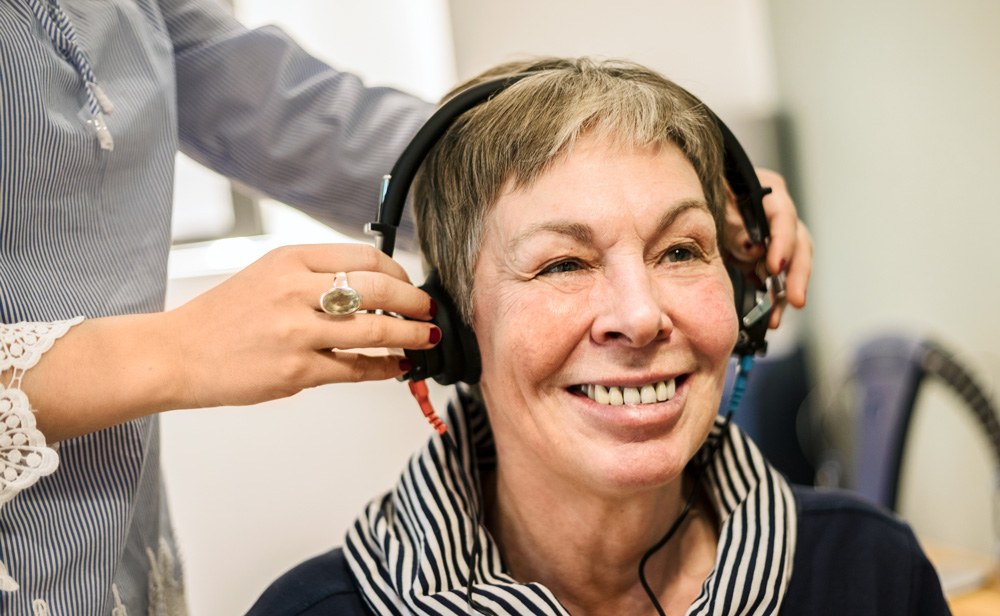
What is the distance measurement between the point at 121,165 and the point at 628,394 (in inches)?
28.4

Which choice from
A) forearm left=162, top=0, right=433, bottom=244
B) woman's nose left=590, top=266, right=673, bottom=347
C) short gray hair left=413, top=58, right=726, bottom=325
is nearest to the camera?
woman's nose left=590, top=266, right=673, bottom=347

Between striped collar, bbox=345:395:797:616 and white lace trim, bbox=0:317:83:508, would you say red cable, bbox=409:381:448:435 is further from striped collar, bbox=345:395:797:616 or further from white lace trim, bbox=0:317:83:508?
white lace trim, bbox=0:317:83:508

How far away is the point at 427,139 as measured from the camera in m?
1.03

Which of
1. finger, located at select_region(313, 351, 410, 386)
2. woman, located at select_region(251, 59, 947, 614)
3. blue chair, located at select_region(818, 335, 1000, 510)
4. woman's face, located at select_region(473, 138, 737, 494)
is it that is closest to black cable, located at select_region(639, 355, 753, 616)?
woman, located at select_region(251, 59, 947, 614)

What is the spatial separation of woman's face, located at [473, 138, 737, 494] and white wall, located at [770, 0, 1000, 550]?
1.81 meters

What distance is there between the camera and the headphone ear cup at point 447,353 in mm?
1004

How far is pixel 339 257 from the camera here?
0.86 metres

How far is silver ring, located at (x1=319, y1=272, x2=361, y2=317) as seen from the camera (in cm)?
81

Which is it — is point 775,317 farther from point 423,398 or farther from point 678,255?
point 423,398

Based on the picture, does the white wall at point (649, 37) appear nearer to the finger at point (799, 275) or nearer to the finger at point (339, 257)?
the finger at point (799, 275)

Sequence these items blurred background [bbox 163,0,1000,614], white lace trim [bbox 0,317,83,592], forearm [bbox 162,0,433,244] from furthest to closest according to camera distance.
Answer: blurred background [bbox 163,0,1000,614] < forearm [bbox 162,0,433,244] < white lace trim [bbox 0,317,83,592]

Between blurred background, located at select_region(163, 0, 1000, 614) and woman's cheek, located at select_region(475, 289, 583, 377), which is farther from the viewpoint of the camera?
blurred background, located at select_region(163, 0, 1000, 614)

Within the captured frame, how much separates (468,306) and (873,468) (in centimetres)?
172

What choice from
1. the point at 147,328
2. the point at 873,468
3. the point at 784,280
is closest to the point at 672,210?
the point at 784,280
